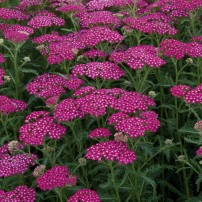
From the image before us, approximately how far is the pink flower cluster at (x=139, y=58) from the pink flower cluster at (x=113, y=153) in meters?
1.28

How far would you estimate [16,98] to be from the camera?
20.7 ft

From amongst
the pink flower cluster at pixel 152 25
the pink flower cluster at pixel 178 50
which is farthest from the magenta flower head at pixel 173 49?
the pink flower cluster at pixel 152 25

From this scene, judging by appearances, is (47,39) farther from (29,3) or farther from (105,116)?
(105,116)

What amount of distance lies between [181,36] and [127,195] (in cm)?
306

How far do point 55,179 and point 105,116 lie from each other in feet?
5.03

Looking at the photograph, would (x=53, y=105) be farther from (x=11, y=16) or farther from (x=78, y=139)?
(x=11, y=16)

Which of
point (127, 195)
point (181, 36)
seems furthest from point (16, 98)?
point (181, 36)

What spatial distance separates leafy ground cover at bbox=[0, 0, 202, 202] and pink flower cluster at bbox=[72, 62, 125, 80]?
0.04 feet

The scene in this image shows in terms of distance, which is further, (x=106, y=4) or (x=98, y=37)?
(x=106, y=4)

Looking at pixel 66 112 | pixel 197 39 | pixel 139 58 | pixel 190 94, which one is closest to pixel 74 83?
pixel 66 112

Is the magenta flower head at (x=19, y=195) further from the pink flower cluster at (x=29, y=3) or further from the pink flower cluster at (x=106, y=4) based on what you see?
the pink flower cluster at (x=29, y=3)

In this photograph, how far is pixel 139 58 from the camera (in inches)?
222

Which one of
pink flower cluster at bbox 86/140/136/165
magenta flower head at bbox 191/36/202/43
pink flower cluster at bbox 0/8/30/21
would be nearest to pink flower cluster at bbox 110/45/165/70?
magenta flower head at bbox 191/36/202/43

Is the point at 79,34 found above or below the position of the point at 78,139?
above
